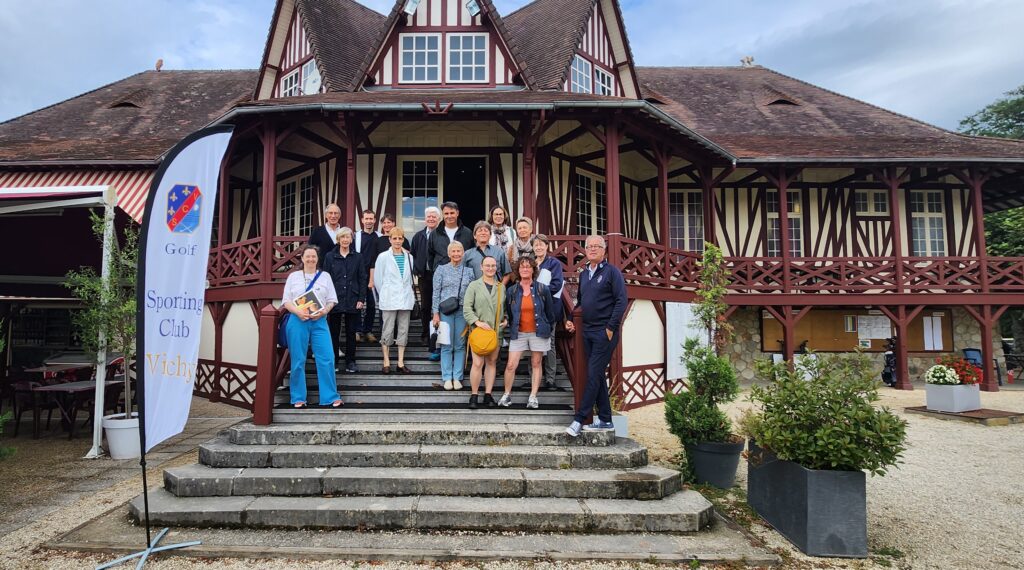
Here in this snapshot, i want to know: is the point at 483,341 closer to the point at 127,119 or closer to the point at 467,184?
the point at 467,184

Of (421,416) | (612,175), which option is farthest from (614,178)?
(421,416)

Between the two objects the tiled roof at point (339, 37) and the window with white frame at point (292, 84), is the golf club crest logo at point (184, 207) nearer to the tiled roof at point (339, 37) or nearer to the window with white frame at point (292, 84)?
the tiled roof at point (339, 37)

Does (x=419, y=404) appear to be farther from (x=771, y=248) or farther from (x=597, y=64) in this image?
(x=771, y=248)

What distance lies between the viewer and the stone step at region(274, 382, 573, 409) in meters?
5.67

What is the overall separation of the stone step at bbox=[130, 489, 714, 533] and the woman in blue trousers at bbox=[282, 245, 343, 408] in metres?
1.50

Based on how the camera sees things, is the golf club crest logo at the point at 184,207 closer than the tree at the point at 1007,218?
Yes

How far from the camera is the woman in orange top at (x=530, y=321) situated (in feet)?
17.5

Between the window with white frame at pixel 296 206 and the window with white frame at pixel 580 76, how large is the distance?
244 inches

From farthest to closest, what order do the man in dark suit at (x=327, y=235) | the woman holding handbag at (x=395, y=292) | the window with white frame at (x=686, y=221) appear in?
the window with white frame at (x=686, y=221) < the man in dark suit at (x=327, y=235) < the woman holding handbag at (x=395, y=292)

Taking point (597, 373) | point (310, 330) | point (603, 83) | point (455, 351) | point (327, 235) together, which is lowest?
point (597, 373)

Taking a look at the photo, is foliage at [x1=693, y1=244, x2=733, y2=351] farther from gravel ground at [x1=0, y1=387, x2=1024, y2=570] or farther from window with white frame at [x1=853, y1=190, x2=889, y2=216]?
window with white frame at [x1=853, y1=190, x2=889, y2=216]

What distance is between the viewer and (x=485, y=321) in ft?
17.5

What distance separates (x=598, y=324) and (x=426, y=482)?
204cm

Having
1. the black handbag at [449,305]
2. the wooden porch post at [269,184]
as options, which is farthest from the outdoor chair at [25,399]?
the black handbag at [449,305]
